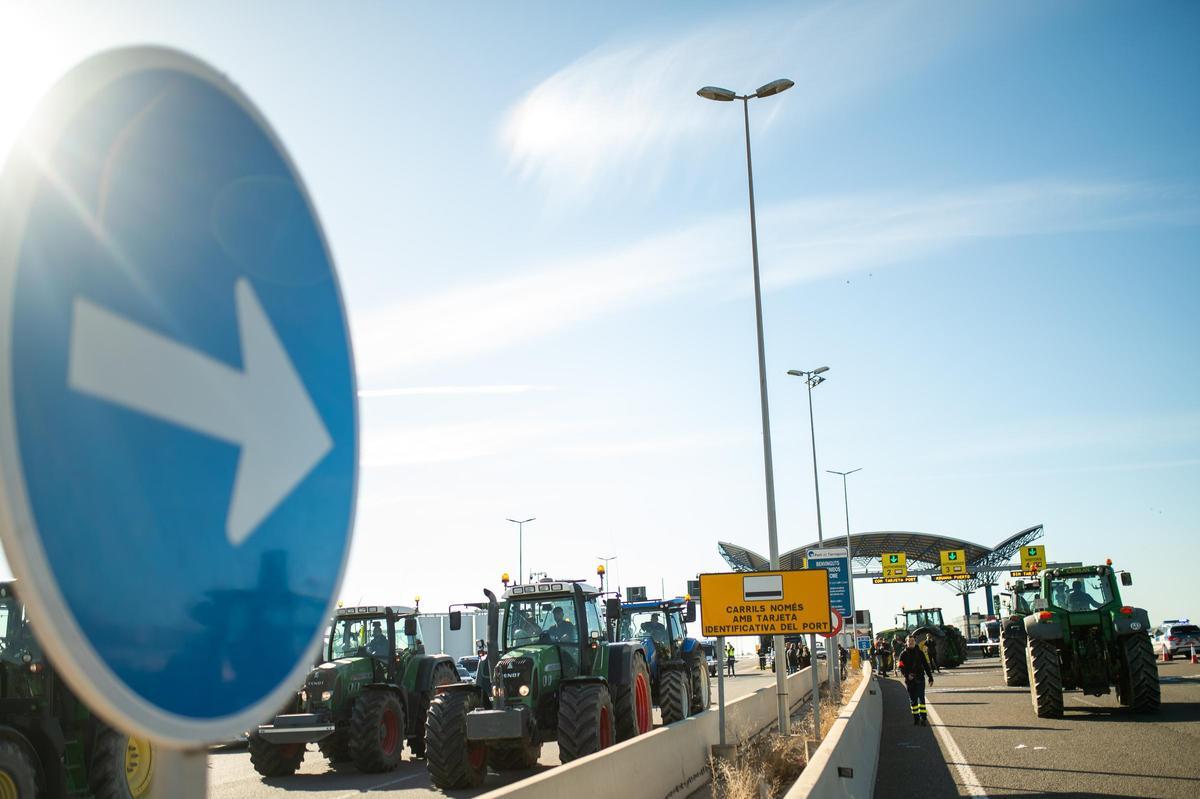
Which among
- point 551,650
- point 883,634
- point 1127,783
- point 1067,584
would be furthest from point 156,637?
point 883,634

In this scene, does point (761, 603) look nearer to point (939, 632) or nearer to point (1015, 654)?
point (1015, 654)

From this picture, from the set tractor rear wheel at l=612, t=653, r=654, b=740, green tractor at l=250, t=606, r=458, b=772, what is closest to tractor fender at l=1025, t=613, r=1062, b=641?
tractor rear wheel at l=612, t=653, r=654, b=740

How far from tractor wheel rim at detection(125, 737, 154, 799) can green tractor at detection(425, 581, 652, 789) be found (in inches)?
153

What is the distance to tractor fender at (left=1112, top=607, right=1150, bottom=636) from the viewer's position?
801 inches

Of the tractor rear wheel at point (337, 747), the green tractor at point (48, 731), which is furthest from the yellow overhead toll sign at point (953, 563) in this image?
the green tractor at point (48, 731)

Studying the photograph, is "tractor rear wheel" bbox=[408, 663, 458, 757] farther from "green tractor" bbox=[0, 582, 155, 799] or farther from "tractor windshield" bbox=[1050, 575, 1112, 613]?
"tractor windshield" bbox=[1050, 575, 1112, 613]

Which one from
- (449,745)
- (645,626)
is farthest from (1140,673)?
(449,745)

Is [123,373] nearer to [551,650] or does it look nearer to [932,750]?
[551,650]

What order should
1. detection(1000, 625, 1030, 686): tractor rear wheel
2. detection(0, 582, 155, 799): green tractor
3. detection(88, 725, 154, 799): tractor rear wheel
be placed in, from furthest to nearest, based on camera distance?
detection(1000, 625, 1030, 686): tractor rear wheel < detection(88, 725, 154, 799): tractor rear wheel < detection(0, 582, 155, 799): green tractor

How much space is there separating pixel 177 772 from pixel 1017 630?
2512 cm

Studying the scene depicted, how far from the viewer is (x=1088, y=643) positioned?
21.6 m

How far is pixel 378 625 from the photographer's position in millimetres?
19719

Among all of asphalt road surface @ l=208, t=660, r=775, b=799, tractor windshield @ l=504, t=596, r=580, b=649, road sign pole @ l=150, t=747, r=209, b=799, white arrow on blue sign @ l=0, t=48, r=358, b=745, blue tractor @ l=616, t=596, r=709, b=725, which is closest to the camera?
white arrow on blue sign @ l=0, t=48, r=358, b=745

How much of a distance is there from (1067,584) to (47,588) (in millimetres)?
25165
